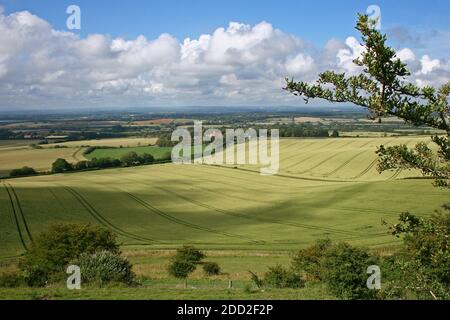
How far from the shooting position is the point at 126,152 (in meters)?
116

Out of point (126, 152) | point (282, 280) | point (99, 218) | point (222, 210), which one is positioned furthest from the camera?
point (126, 152)

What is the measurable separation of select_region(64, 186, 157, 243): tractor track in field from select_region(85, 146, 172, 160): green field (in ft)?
140

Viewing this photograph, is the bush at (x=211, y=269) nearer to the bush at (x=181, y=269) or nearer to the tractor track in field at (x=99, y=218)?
the bush at (x=181, y=269)

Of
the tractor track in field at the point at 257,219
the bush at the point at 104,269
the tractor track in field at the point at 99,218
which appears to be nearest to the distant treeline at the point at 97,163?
the tractor track in field at the point at 99,218

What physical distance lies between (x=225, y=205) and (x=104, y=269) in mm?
43443

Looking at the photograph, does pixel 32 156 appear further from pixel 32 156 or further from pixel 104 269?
pixel 104 269

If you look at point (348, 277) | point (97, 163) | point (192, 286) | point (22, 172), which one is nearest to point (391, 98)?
point (348, 277)

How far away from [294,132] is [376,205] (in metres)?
86.3

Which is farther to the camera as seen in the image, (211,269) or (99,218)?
(99,218)

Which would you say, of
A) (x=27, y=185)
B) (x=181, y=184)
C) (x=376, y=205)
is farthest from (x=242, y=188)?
(x=27, y=185)

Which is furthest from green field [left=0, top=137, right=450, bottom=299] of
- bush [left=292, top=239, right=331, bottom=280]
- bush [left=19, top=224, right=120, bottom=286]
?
bush [left=292, top=239, right=331, bottom=280]

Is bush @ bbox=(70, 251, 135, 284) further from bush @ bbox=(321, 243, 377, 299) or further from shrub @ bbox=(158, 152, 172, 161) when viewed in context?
shrub @ bbox=(158, 152, 172, 161)

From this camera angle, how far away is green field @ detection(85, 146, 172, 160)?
11331cm

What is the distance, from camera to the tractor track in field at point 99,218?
46656 millimetres
